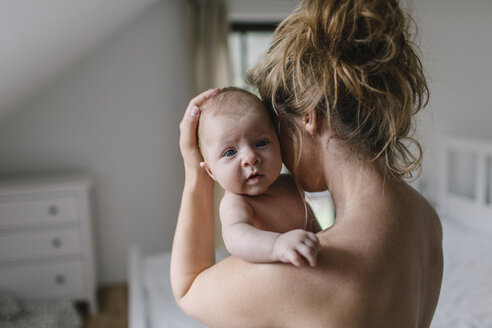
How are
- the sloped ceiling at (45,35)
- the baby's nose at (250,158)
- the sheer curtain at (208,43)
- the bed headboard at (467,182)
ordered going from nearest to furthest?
the baby's nose at (250,158) < the sloped ceiling at (45,35) < the bed headboard at (467,182) < the sheer curtain at (208,43)

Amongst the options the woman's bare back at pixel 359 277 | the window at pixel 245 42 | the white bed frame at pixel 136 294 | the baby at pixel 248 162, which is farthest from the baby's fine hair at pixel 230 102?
the window at pixel 245 42

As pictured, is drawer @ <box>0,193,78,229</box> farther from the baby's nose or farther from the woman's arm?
the baby's nose

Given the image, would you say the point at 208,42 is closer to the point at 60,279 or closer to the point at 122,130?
the point at 122,130

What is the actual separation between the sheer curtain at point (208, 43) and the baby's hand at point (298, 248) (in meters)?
2.47

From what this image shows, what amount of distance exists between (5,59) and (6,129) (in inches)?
52.2

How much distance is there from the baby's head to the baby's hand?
192mm

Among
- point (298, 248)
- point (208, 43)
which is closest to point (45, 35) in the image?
point (208, 43)

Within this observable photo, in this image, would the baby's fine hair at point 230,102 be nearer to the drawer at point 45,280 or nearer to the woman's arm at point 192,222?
the woman's arm at point 192,222

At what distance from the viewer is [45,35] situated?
1.88 m

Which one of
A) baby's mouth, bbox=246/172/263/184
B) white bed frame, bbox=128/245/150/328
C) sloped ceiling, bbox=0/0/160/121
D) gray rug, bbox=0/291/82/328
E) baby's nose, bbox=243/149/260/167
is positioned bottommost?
gray rug, bbox=0/291/82/328

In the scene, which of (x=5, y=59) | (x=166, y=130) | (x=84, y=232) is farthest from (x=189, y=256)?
(x=166, y=130)

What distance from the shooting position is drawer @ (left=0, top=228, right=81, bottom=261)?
2.60 metres

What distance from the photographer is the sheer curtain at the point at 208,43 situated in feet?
9.73

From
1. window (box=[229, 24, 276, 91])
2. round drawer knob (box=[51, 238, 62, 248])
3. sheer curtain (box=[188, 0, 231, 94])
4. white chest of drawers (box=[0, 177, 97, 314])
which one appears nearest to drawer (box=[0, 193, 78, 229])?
white chest of drawers (box=[0, 177, 97, 314])
